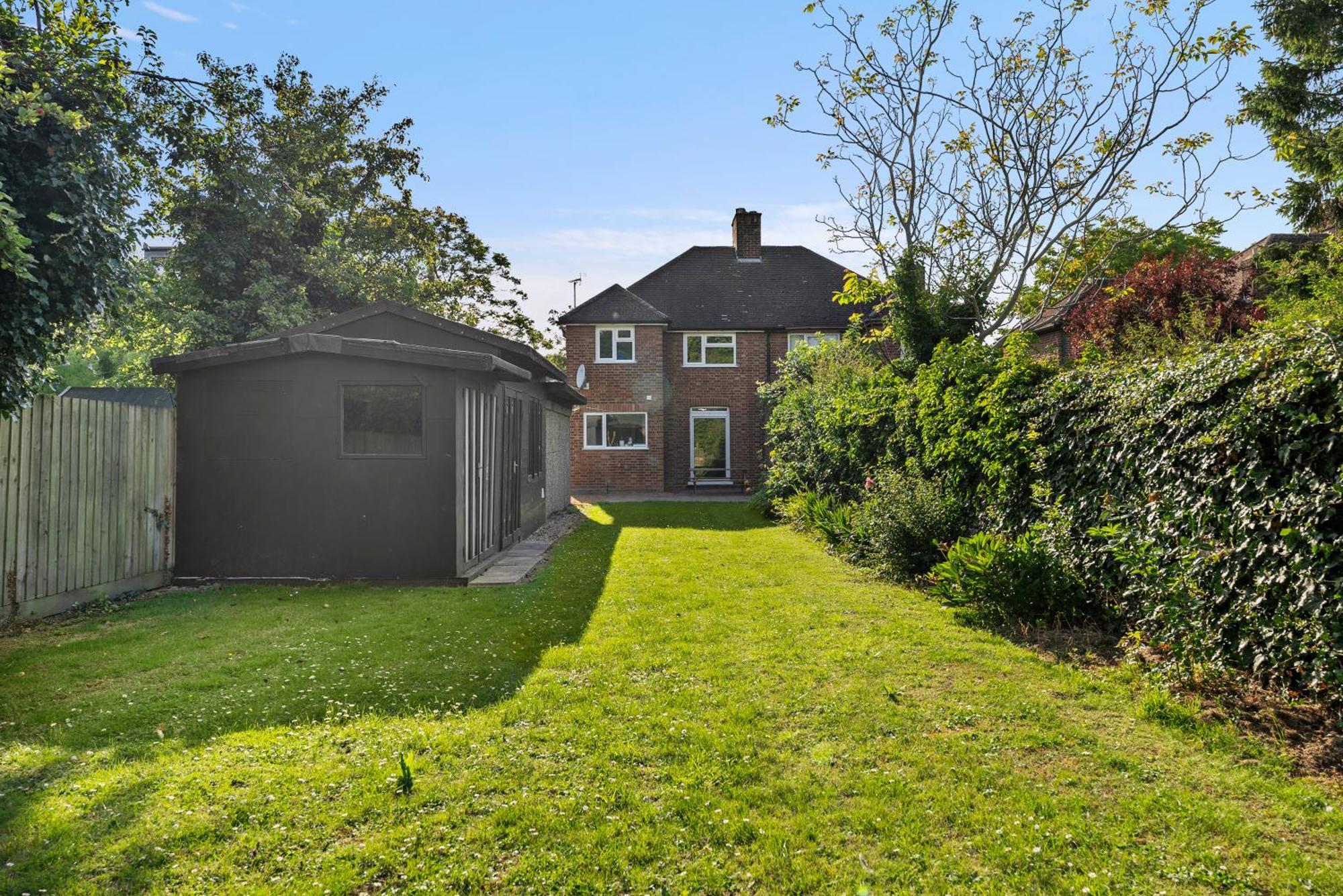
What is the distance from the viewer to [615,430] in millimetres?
23641

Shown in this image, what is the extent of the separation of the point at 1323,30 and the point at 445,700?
19696 mm

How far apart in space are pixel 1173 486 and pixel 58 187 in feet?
28.1

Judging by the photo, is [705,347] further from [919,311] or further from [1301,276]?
[1301,276]

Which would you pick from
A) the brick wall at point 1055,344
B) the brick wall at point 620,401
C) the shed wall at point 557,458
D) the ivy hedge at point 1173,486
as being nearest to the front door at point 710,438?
the brick wall at point 620,401

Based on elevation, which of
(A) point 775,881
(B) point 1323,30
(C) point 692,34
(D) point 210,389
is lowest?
(A) point 775,881

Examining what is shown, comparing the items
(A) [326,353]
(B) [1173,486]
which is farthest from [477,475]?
(B) [1173,486]

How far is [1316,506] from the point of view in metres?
3.72

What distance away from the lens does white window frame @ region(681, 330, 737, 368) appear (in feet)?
79.3

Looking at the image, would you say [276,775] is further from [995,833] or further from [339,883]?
[995,833]

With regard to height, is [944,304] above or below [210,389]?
above

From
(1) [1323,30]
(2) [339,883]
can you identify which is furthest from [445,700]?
(1) [1323,30]

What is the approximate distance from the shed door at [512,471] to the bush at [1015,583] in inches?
261

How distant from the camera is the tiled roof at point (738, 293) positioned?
23969mm

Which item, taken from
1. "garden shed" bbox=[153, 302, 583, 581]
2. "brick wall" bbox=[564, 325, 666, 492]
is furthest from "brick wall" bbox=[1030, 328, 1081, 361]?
"garden shed" bbox=[153, 302, 583, 581]
